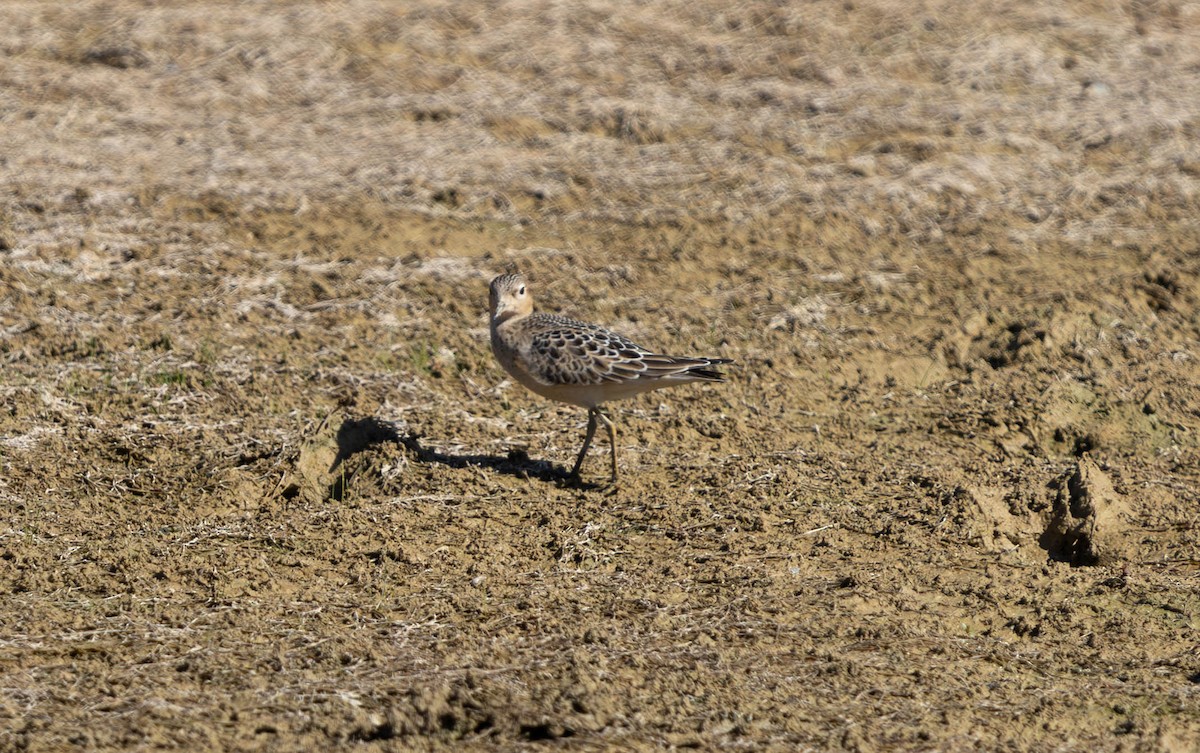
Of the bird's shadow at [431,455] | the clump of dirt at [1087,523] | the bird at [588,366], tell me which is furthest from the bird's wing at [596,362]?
the clump of dirt at [1087,523]

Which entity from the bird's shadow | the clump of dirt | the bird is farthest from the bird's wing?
the clump of dirt

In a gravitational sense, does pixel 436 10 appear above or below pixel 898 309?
above

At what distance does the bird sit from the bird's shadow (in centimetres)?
16

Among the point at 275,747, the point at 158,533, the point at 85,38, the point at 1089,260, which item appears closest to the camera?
the point at 275,747

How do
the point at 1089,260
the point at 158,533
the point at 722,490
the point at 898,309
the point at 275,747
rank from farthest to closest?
the point at 1089,260, the point at 898,309, the point at 722,490, the point at 158,533, the point at 275,747

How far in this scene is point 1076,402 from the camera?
9.21m

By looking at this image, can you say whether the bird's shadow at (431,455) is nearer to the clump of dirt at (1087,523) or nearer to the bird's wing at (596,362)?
the bird's wing at (596,362)

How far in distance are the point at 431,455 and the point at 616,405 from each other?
1.54 m

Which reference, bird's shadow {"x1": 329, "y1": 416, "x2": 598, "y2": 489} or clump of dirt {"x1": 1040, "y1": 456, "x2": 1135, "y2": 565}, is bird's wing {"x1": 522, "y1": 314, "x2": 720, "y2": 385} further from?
clump of dirt {"x1": 1040, "y1": 456, "x2": 1135, "y2": 565}

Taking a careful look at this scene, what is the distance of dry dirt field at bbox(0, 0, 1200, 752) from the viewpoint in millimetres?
5957

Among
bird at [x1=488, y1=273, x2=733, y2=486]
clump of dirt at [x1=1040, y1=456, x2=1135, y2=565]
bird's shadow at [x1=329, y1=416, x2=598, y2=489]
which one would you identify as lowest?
bird's shadow at [x1=329, y1=416, x2=598, y2=489]

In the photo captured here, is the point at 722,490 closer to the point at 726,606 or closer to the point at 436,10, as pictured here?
the point at 726,606

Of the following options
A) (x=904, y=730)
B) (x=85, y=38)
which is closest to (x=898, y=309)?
(x=904, y=730)

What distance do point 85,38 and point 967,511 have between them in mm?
11077
